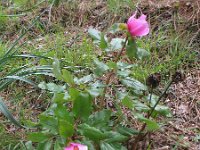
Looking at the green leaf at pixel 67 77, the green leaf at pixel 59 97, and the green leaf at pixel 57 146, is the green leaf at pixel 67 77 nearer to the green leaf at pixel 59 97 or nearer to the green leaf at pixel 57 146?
the green leaf at pixel 59 97

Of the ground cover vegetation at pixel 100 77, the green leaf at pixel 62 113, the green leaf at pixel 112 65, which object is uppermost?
the green leaf at pixel 112 65

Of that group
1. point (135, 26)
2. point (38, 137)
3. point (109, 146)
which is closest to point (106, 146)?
point (109, 146)

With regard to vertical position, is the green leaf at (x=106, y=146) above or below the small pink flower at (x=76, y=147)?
below

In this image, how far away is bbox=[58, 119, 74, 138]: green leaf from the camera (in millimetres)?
1561

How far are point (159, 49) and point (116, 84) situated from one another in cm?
46

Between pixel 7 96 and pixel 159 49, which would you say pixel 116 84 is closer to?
pixel 159 49

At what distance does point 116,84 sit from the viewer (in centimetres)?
242

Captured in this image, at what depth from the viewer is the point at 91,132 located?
1591 millimetres

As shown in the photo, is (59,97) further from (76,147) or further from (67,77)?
(76,147)

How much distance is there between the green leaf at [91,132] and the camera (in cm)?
158

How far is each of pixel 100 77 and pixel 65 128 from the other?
863 millimetres

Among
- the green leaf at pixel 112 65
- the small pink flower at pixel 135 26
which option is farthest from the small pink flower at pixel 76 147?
the small pink flower at pixel 135 26

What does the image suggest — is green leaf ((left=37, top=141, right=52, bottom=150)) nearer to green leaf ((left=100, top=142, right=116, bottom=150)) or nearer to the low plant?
the low plant

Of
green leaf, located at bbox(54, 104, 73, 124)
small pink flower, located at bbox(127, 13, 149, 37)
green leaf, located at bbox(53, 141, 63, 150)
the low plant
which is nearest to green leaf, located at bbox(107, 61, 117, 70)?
the low plant
